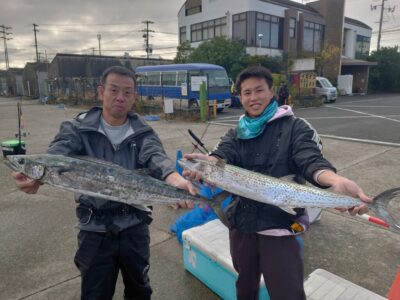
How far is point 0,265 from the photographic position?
4.02 meters

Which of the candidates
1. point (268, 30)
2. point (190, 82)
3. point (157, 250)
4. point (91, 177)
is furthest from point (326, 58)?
point (91, 177)

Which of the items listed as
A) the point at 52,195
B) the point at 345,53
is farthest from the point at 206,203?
the point at 345,53

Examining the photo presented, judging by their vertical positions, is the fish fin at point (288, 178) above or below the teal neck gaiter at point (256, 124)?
below

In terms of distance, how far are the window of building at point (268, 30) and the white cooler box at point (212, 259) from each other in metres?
32.8

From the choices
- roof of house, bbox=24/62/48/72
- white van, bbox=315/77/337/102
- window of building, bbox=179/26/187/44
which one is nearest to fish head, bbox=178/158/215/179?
white van, bbox=315/77/337/102

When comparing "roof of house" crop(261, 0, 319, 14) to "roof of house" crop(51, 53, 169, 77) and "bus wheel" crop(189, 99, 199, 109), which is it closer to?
"roof of house" crop(51, 53, 169, 77)

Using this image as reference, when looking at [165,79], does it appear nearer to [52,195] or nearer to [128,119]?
[52,195]

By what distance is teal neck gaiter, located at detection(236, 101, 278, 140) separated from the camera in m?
2.59

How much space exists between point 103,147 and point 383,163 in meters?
7.83

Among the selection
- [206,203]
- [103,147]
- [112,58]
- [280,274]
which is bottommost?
[280,274]

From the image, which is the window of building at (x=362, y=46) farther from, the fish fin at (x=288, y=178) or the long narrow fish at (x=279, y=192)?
the long narrow fish at (x=279, y=192)

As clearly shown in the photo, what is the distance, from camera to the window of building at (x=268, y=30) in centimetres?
3400

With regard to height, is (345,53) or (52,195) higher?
(345,53)

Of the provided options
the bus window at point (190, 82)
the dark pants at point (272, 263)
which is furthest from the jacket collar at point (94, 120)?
the bus window at point (190, 82)
